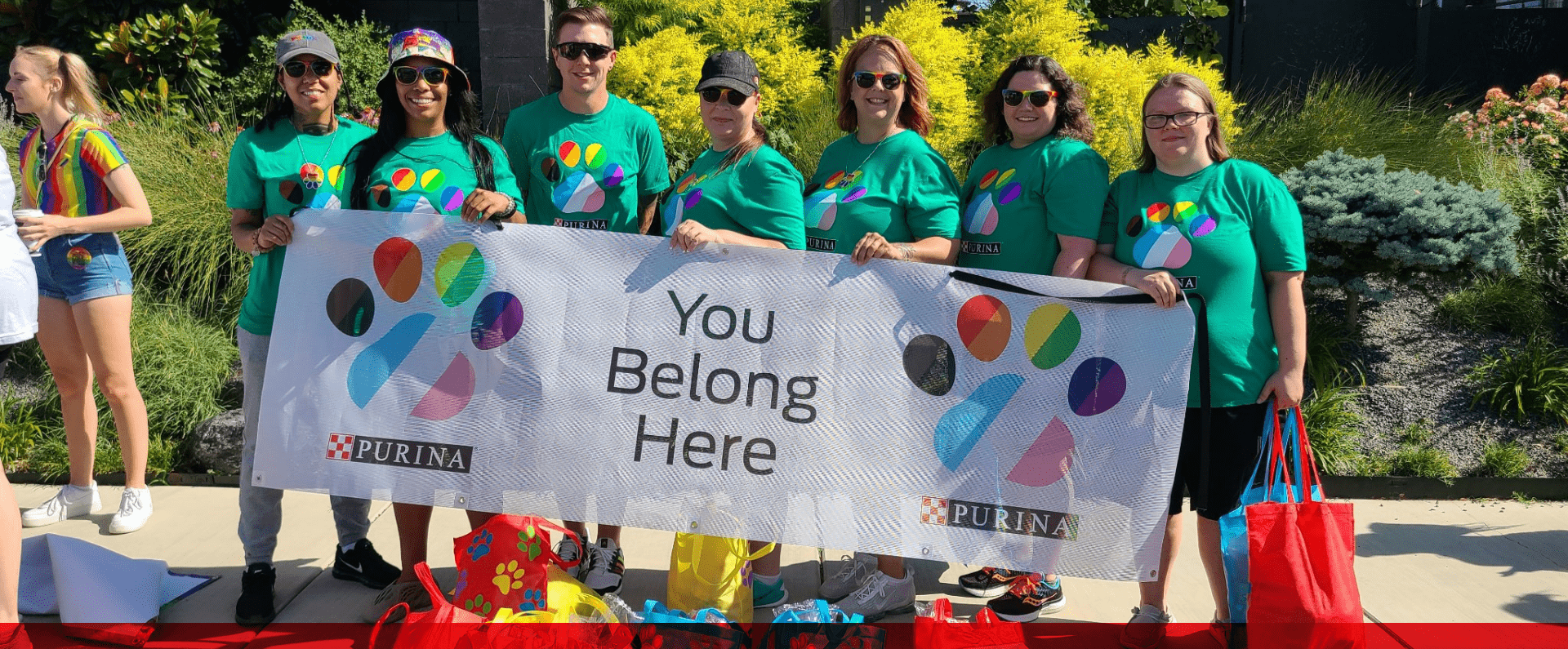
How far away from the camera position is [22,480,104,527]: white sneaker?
446 cm

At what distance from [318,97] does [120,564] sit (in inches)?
66.7

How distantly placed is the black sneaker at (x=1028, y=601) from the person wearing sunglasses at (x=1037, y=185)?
0.03 meters

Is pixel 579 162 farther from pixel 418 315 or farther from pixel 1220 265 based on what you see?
pixel 1220 265

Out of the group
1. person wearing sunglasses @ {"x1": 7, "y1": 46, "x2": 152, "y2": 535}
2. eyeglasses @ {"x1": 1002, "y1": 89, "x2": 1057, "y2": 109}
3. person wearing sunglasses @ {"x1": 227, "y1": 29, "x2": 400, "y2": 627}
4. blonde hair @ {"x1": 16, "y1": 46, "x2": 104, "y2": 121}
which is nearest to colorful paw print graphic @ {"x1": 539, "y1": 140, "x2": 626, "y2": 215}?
person wearing sunglasses @ {"x1": 227, "y1": 29, "x2": 400, "y2": 627}

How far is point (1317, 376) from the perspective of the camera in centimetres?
563

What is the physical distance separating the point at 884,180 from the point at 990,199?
372 mm

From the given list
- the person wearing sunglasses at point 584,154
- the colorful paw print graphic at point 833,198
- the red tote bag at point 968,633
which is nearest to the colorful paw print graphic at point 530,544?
the person wearing sunglasses at point 584,154

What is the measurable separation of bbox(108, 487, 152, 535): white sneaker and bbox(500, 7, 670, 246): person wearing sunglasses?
2212 millimetres

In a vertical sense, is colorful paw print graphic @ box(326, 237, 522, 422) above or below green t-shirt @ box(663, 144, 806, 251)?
below

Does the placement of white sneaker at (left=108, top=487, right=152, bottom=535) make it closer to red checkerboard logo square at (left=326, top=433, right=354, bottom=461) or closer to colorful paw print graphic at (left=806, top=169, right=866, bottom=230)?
red checkerboard logo square at (left=326, top=433, right=354, bottom=461)

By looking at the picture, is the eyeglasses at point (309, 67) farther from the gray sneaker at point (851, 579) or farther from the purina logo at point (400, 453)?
the gray sneaker at point (851, 579)

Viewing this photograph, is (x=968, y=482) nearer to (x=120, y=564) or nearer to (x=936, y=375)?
(x=936, y=375)

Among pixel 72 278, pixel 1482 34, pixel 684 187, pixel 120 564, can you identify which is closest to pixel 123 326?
pixel 72 278

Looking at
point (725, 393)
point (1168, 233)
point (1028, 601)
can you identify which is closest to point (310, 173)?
point (725, 393)
